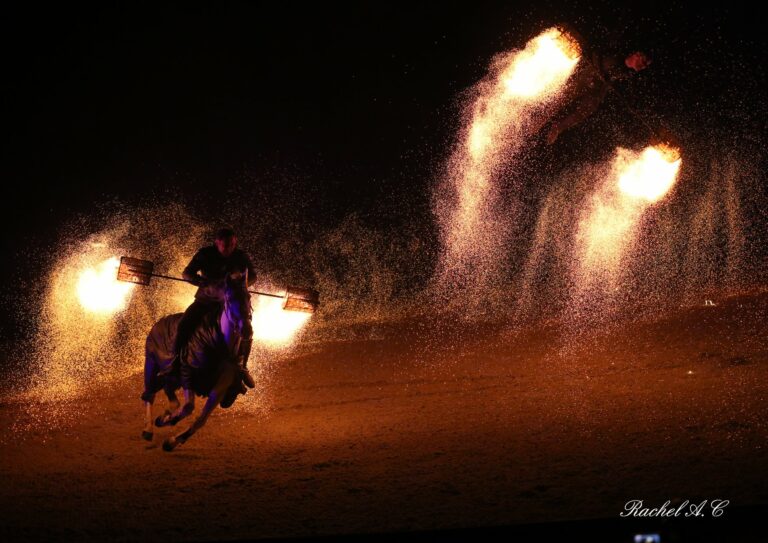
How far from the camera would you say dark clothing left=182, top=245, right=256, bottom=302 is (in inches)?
284

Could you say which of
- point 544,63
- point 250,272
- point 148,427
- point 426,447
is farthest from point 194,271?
point 544,63

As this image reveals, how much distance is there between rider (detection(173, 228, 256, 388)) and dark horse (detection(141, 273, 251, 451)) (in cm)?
8

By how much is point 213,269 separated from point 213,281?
22 centimetres

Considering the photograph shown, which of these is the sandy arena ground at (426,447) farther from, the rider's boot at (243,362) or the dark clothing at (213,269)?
the dark clothing at (213,269)

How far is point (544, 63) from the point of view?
1097 cm

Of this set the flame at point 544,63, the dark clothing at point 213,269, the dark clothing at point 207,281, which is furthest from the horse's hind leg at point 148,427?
the flame at point 544,63

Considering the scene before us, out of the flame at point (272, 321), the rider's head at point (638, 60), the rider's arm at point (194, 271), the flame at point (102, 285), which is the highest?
the rider's head at point (638, 60)

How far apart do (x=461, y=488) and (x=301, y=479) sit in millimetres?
1426

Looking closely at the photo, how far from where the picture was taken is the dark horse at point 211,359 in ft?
22.6

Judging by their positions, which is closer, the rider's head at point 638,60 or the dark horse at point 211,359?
the dark horse at point 211,359

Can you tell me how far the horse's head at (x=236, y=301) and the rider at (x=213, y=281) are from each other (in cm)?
8

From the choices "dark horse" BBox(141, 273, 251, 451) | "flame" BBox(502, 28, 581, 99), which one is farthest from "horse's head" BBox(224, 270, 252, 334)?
"flame" BBox(502, 28, 581, 99)

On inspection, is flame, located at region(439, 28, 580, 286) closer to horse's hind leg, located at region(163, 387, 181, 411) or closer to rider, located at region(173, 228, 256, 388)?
rider, located at region(173, 228, 256, 388)

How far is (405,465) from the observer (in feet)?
20.1
